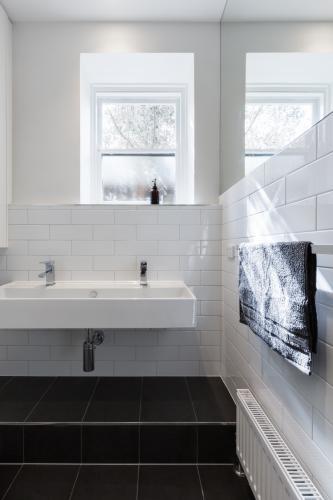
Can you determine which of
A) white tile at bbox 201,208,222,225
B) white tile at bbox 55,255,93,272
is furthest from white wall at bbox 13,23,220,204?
white tile at bbox 201,208,222,225

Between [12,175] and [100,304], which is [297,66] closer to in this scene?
[100,304]

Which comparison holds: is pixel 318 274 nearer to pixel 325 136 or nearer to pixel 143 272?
pixel 325 136

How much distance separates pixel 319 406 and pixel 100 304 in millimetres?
1009

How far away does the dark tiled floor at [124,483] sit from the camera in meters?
1.36

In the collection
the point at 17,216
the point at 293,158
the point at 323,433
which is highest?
the point at 293,158

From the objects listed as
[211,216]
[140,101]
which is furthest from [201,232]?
[140,101]

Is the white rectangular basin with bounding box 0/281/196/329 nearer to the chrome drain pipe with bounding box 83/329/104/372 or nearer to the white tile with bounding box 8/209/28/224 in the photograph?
the chrome drain pipe with bounding box 83/329/104/372

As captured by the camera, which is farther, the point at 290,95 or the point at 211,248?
the point at 211,248

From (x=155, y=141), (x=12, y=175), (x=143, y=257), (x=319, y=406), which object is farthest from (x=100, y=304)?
(x=155, y=141)

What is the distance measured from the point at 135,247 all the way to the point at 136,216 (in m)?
0.21

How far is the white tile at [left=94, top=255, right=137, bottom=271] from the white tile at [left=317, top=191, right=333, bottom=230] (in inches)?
54.4

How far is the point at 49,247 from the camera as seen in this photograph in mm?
2074

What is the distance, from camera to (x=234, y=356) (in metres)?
1.80

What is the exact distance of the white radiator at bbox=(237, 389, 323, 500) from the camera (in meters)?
0.84
